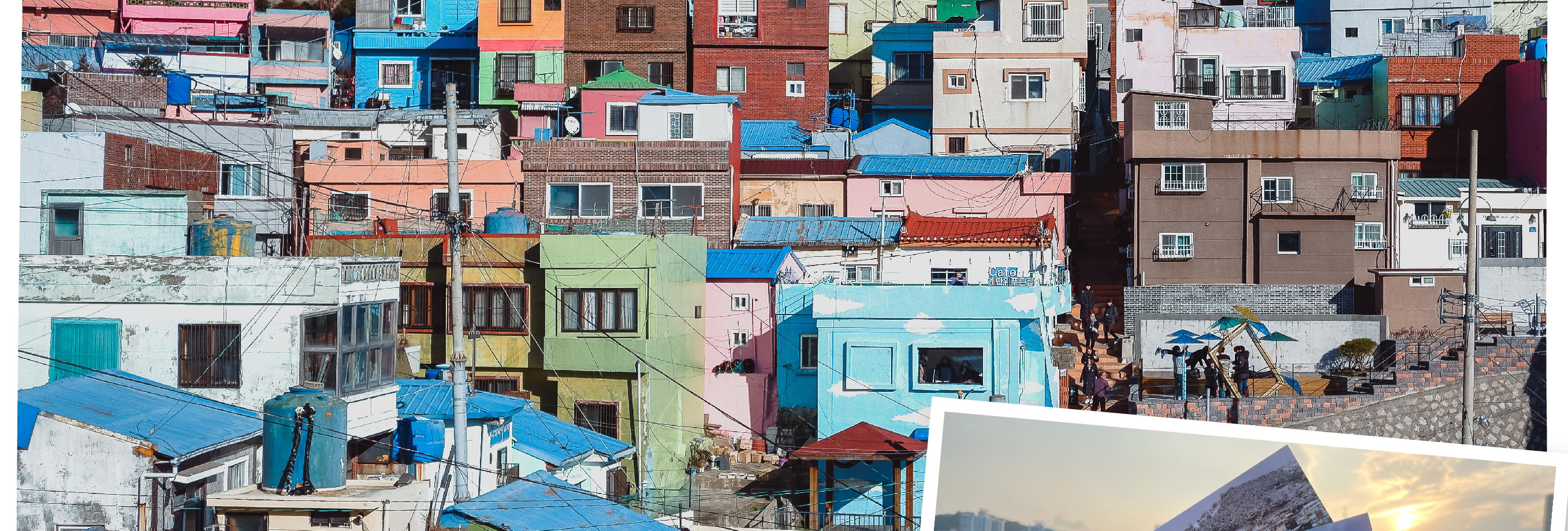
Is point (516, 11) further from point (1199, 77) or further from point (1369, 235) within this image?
point (1369, 235)

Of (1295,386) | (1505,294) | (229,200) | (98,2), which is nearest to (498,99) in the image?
(229,200)

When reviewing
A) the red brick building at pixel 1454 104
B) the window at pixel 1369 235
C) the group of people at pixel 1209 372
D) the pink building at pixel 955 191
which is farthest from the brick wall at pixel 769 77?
the red brick building at pixel 1454 104

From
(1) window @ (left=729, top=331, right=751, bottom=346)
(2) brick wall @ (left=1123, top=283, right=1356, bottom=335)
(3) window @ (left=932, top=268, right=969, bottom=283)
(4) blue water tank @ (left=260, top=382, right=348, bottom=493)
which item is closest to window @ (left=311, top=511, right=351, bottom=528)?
(4) blue water tank @ (left=260, top=382, right=348, bottom=493)

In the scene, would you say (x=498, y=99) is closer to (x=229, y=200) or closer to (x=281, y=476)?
(x=229, y=200)

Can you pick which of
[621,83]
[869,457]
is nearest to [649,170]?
[621,83]

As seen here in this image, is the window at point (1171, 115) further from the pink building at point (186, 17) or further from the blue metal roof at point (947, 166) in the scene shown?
the pink building at point (186, 17)

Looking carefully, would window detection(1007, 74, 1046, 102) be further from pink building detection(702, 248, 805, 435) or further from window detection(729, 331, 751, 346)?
window detection(729, 331, 751, 346)
